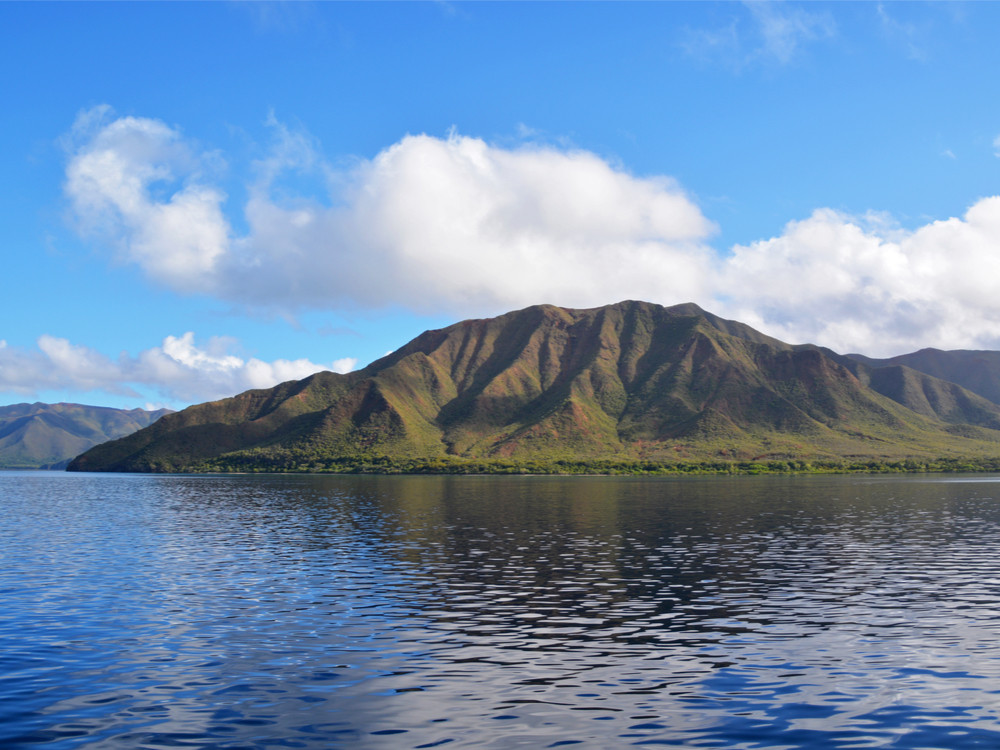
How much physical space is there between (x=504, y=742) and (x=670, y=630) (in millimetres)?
16063


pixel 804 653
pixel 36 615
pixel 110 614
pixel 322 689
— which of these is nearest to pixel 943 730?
pixel 804 653

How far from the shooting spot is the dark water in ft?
76.5

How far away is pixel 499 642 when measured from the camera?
33.6 m

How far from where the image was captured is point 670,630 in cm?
3594

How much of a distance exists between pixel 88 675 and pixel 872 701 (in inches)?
1103

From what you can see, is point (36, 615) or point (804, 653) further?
point (36, 615)

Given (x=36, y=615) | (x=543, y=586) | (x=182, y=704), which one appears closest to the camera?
(x=182, y=704)

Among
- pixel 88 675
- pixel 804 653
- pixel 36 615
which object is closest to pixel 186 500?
pixel 36 615

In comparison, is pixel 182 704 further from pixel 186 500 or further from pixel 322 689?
pixel 186 500

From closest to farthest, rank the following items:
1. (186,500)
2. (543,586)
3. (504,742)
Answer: (504,742) < (543,586) < (186,500)

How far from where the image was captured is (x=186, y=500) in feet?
477

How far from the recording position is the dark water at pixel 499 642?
76.5ft

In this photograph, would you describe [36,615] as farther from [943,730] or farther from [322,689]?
[943,730]

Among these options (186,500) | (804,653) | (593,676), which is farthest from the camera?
(186,500)
